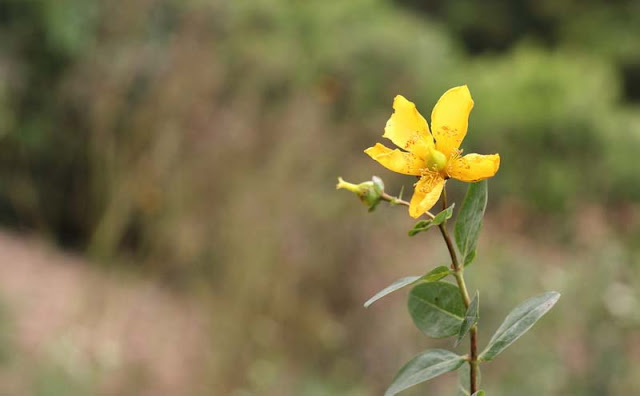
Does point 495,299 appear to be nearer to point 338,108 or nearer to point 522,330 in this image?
point 522,330

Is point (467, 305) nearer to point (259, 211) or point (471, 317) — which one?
point (471, 317)

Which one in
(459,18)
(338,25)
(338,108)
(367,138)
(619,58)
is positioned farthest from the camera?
(459,18)

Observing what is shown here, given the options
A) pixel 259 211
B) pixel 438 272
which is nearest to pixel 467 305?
pixel 438 272

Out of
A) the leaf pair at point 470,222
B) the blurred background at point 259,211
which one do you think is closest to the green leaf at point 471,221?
the leaf pair at point 470,222

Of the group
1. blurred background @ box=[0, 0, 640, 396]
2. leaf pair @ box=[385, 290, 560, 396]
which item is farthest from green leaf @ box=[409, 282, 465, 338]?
blurred background @ box=[0, 0, 640, 396]

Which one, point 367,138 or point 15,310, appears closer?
point 15,310

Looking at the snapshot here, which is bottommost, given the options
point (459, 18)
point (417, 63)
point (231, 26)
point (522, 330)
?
point (459, 18)

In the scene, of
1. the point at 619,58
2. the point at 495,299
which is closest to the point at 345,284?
the point at 495,299
